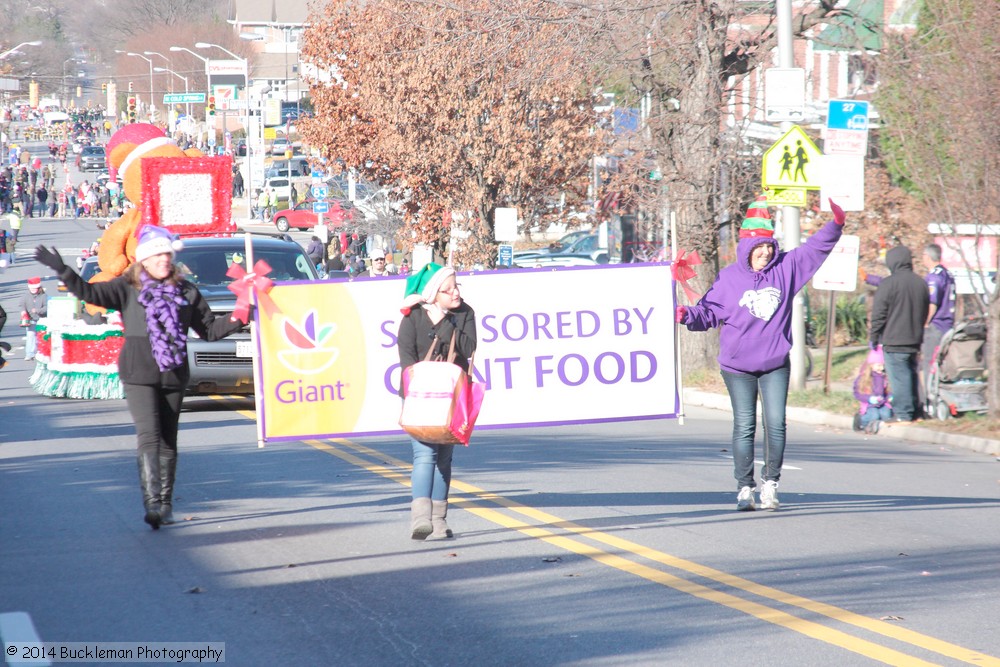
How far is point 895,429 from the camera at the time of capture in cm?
1513

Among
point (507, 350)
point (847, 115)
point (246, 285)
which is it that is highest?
point (847, 115)

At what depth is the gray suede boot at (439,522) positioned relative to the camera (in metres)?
8.26

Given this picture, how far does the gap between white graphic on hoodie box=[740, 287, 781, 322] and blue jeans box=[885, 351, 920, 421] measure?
22.0 ft

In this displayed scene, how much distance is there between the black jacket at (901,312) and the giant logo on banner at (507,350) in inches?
237

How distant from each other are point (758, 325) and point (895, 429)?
6899mm

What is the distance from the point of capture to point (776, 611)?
6465 millimetres

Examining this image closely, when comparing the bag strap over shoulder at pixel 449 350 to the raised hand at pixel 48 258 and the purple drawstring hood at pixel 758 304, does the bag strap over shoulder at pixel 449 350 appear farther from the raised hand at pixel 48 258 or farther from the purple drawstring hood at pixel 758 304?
the raised hand at pixel 48 258

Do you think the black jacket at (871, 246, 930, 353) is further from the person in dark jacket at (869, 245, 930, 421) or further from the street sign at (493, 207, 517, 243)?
the street sign at (493, 207, 517, 243)

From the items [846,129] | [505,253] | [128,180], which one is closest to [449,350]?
[128,180]

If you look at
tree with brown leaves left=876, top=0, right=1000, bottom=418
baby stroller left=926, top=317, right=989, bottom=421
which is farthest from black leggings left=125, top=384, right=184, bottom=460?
baby stroller left=926, top=317, right=989, bottom=421

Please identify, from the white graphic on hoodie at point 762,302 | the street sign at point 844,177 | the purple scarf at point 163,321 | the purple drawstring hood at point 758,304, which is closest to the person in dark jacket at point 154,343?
the purple scarf at point 163,321

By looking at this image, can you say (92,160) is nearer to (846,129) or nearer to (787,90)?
(787,90)

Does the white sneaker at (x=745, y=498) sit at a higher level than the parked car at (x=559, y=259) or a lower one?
lower

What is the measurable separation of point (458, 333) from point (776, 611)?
8.52 ft
